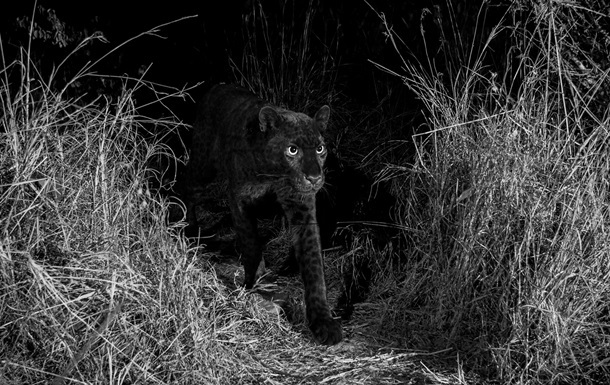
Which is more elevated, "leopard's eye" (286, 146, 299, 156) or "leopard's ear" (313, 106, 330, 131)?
"leopard's ear" (313, 106, 330, 131)

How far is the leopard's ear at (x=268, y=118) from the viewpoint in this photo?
16.1 feet

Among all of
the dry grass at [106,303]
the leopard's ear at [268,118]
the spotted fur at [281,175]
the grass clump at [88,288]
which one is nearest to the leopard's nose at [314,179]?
the spotted fur at [281,175]

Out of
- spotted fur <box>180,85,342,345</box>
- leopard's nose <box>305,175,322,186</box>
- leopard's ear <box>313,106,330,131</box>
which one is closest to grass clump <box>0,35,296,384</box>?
spotted fur <box>180,85,342,345</box>

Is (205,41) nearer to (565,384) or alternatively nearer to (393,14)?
(393,14)

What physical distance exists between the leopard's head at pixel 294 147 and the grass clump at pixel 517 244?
0.60 meters

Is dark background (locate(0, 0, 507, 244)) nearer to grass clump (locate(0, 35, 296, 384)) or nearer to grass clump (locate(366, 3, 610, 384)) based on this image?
grass clump (locate(366, 3, 610, 384))

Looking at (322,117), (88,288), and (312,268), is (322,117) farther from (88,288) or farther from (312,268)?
(88,288)

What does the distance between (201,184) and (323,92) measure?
1.38 m

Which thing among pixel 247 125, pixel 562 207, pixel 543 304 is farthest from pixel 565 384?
pixel 247 125

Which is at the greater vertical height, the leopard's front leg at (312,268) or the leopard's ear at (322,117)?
the leopard's ear at (322,117)

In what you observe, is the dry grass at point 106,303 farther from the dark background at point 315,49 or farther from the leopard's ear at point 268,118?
the dark background at point 315,49

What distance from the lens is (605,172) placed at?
411 cm

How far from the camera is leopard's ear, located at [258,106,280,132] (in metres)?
4.91

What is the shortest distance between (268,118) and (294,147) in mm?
255
